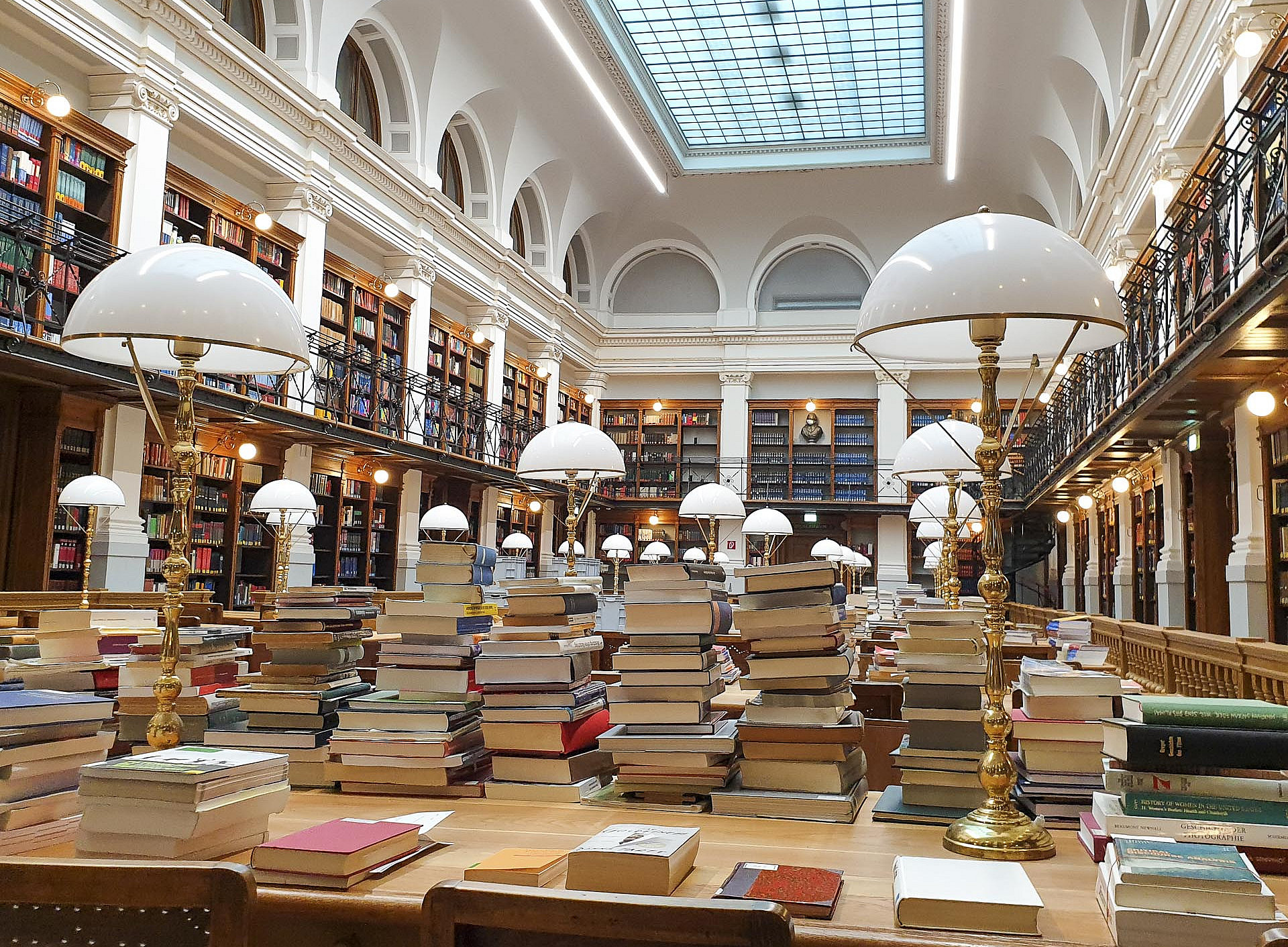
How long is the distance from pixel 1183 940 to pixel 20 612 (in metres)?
7.27

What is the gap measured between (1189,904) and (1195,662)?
581cm

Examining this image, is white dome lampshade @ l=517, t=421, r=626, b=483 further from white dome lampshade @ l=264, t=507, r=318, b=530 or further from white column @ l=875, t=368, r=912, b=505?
white column @ l=875, t=368, r=912, b=505

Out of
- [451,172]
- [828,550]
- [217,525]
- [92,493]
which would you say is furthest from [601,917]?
[451,172]

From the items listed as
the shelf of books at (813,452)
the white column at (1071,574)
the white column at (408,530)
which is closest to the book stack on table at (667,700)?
the white column at (408,530)

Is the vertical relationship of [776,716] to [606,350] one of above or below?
below

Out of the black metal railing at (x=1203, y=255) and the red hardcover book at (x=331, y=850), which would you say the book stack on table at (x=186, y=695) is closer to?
the red hardcover book at (x=331, y=850)

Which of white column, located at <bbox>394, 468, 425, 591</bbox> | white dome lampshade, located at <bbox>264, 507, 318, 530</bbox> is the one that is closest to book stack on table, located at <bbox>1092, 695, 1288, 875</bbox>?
white dome lampshade, located at <bbox>264, 507, 318, 530</bbox>

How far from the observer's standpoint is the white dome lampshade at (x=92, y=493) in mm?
7504

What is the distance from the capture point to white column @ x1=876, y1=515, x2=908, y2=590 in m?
19.8

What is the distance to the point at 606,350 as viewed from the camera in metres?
Result: 22.2

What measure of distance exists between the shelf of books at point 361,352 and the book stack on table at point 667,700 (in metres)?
9.65

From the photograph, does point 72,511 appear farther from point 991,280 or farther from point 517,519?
point 517,519

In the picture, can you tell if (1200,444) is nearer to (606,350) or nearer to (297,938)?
(297,938)

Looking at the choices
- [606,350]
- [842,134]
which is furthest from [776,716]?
[606,350]
